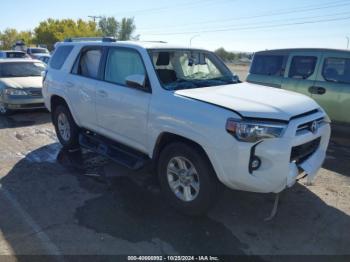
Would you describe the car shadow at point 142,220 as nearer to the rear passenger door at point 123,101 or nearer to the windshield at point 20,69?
the rear passenger door at point 123,101

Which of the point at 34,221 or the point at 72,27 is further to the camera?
the point at 72,27

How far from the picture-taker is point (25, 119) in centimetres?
891

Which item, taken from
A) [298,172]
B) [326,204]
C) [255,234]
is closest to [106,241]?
[255,234]

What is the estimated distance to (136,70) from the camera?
4535 mm

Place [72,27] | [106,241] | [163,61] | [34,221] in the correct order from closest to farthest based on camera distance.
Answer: [106,241], [34,221], [163,61], [72,27]

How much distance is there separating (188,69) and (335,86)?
129 inches

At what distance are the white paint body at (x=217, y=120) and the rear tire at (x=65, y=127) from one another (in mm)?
1053

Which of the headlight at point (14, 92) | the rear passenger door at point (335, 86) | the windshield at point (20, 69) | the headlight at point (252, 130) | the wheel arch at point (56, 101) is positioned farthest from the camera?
the windshield at point (20, 69)

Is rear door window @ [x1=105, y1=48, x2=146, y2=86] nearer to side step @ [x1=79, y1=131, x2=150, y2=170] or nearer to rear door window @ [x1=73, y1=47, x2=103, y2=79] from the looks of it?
rear door window @ [x1=73, y1=47, x2=103, y2=79]

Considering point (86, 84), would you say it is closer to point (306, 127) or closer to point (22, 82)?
point (306, 127)

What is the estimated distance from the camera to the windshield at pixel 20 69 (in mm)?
9898

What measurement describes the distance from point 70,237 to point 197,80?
2.40 meters

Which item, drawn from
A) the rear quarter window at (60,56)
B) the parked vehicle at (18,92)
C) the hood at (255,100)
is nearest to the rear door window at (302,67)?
the hood at (255,100)

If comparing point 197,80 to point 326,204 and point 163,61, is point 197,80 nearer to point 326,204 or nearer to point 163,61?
point 163,61
